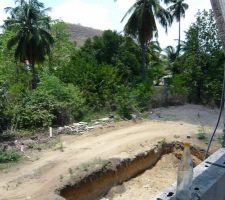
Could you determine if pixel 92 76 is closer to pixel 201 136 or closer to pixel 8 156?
pixel 201 136

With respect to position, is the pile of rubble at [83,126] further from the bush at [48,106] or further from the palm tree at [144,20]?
the palm tree at [144,20]

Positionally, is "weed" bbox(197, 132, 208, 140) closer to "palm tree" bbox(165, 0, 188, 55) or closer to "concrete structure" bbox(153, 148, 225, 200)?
"concrete structure" bbox(153, 148, 225, 200)

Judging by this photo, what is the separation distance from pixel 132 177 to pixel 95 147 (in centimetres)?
165

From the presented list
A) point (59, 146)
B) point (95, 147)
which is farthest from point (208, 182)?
point (59, 146)

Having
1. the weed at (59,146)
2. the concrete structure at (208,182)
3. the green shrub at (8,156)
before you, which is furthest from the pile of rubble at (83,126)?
the concrete structure at (208,182)

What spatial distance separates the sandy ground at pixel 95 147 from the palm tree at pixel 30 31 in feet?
Result: 43.2

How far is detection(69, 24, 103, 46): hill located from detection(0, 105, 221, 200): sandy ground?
30369mm

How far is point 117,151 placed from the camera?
43.3 feet

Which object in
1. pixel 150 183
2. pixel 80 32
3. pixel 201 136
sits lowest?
pixel 150 183

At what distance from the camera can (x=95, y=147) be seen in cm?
1375

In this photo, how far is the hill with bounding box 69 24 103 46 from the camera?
1967 inches

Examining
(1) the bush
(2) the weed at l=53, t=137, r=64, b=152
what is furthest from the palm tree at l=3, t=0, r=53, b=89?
(2) the weed at l=53, t=137, r=64, b=152

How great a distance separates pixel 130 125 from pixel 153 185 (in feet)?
17.9

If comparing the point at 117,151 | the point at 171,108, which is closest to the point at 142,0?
the point at 171,108
